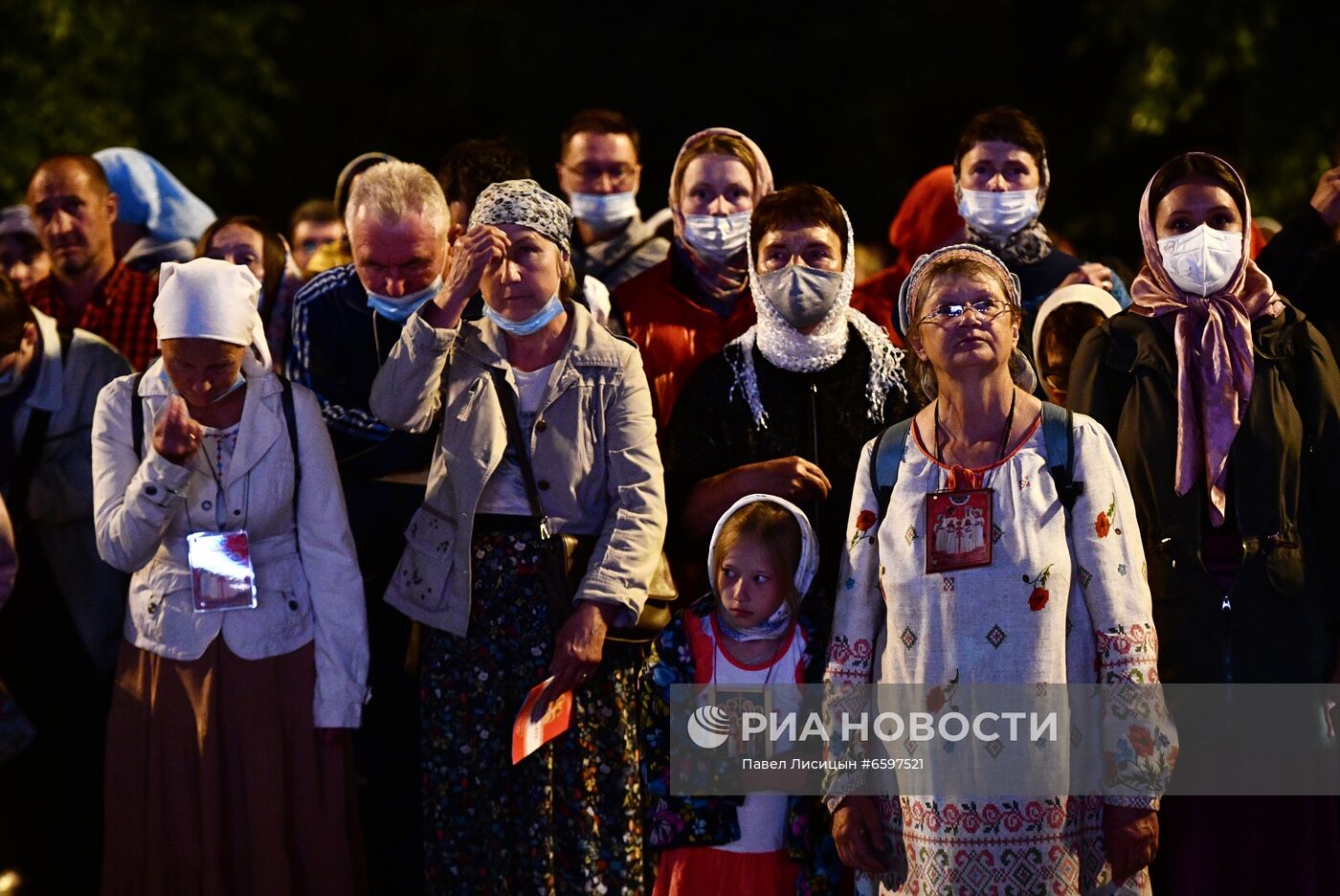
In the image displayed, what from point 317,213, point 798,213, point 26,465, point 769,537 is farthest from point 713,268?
point 317,213

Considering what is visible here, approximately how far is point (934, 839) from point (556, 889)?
1.25m

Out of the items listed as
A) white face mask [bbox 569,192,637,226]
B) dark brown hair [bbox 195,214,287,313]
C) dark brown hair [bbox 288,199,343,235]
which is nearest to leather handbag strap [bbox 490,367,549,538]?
dark brown hair [bbox 195,214,287,313]

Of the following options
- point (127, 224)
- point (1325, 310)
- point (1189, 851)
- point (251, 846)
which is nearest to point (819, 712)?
point (1189, 851)

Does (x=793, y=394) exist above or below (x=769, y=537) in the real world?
above

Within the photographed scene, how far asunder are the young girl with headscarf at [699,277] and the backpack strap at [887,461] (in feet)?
4.59

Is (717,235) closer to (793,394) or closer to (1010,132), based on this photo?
(793,394)

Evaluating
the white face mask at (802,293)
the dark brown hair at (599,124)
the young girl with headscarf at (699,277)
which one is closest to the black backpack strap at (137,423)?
the young girl with headscarf at (699,277)

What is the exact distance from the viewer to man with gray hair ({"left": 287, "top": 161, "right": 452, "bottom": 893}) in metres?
5.70

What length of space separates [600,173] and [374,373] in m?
1.72

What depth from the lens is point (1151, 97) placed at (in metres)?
13.1

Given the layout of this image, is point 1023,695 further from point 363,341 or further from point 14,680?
point 14,680

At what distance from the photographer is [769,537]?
518 cm

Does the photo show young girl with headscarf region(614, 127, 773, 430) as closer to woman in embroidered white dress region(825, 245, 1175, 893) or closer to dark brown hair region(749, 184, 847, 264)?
dark brown hair region(749, 184, 847, 264)

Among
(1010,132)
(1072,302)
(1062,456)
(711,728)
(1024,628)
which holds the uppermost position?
(1010,132)
